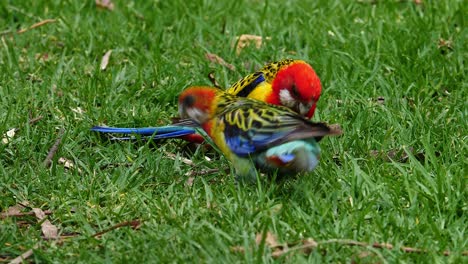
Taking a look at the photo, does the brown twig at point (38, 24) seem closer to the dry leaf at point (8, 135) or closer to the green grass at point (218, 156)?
the green grass at point (218, 156)

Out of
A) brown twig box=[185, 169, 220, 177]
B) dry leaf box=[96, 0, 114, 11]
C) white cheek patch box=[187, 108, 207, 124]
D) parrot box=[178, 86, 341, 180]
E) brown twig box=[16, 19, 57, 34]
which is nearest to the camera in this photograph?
parrot box=[178, 86, 341, 180]

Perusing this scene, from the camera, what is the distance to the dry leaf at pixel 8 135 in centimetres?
549

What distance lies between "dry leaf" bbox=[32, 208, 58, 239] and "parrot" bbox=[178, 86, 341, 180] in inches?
36.4

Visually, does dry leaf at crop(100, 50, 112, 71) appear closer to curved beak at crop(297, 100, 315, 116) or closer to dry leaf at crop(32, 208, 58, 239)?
curved beak at crop(297, 100, 315, 116)

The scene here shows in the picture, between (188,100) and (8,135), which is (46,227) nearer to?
(188,100)

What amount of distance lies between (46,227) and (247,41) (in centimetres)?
289

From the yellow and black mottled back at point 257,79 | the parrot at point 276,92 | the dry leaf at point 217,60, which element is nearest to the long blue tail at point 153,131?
the parrot at point 276,92

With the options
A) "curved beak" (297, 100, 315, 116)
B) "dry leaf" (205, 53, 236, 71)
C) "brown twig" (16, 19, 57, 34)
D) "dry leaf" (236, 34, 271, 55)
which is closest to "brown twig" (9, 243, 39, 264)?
"curved beak" (297, 100, 315, 116)

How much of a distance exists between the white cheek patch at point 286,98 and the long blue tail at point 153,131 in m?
0.54

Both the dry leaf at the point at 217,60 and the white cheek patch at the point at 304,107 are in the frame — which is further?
the dry leaf at the point at 217,60

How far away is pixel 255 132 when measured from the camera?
4.64 meters

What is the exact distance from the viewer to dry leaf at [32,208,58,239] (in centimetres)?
458

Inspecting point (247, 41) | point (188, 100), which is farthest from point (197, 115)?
point (247, 41)

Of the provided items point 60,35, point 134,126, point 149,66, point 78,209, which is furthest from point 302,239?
point 60,35
